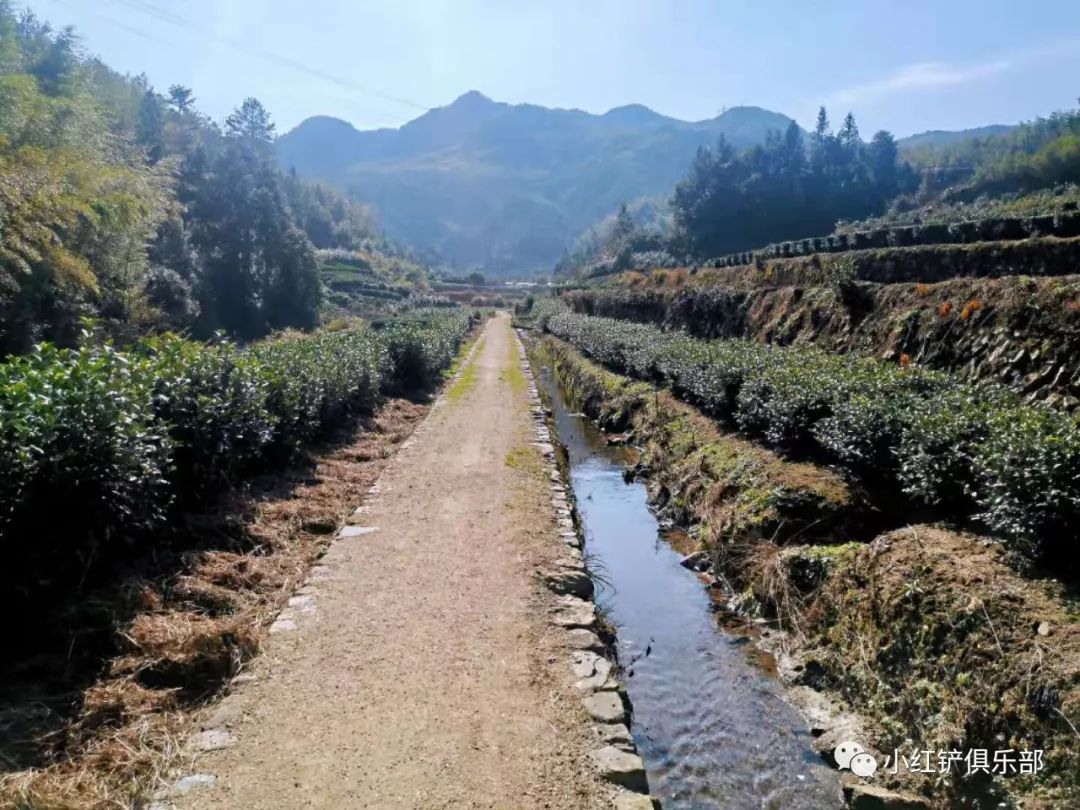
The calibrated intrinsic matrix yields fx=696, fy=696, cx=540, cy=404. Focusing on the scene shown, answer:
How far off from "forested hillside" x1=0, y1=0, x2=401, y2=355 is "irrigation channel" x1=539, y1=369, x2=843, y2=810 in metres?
8.15

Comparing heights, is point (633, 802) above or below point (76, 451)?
below

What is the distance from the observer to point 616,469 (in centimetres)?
1373

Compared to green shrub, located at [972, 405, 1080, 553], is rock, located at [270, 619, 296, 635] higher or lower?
lower

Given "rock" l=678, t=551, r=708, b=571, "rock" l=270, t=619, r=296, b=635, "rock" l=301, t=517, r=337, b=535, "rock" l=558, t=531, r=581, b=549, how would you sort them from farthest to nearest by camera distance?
"rock" l=678, t=551, r=708, b=571
"rock" l=301, t=517, r=337, b=535
"rock" l=558, t=531, r=581, b=549
"rock" l=270, t=619, r=296, b=635

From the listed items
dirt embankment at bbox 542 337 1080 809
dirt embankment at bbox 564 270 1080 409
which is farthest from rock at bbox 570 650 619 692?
dirt embankment at bbox 564 270 1080 409

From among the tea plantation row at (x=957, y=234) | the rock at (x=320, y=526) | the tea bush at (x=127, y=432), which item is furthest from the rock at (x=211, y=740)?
the tea plantation row at (x=957, y=234)

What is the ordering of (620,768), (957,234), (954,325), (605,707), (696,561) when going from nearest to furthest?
1. (620,768)
2. (605,707)
3. (696,561)
4. (954,325)
5. (957,234)

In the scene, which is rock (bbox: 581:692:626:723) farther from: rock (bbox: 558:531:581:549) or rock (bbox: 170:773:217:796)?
rock (bbox: 558:531:581:549)

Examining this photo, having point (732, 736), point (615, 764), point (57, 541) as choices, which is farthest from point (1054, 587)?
point (57, 541)

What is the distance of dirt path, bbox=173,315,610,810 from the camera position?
3.71 m

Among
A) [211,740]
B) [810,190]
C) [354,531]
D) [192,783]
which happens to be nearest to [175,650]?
[211,740]

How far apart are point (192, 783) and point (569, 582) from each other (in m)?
3.58

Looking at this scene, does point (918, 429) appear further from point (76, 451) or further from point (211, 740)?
point (76, 451)

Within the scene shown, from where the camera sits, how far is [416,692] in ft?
15.1
